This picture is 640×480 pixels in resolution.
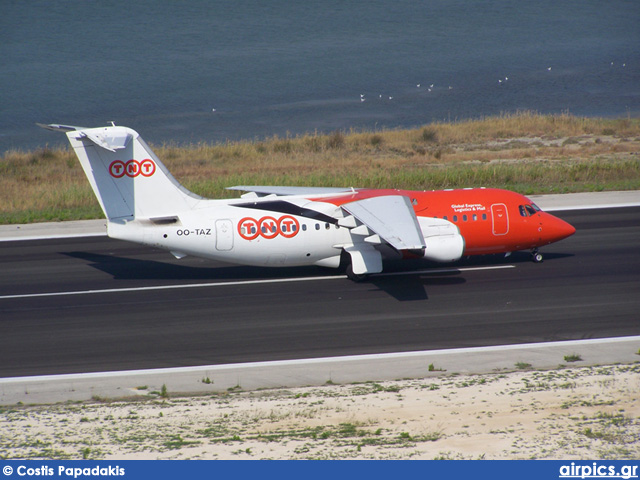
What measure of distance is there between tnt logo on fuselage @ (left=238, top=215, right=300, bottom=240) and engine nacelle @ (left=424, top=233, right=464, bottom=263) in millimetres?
4082

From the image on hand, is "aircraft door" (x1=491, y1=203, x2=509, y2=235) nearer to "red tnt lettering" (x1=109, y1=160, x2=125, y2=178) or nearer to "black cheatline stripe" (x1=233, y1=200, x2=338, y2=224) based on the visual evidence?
"black cheatline stripe" (x1=233, y1=200, x2=338, y2=224)

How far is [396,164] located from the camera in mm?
45031

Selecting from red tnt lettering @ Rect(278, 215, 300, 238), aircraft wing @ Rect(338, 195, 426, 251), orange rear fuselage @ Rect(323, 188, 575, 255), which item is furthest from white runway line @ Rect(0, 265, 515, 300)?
aircraft wing @ Rect(338, 195, 426, 251)

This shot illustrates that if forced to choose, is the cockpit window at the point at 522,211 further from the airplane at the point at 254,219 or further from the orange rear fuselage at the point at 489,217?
the airplane at the point at 254,219

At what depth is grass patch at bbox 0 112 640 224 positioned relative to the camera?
3719cm

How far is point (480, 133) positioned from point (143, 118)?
39.4 m

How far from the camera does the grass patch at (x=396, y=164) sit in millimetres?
37188

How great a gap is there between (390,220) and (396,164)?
23663 mm

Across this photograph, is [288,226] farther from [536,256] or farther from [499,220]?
[536,256]

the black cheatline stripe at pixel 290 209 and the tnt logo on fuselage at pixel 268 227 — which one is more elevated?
the black cheatline stripe at pixel 290 209

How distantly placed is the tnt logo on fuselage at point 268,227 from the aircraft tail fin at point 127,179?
202 centimetres

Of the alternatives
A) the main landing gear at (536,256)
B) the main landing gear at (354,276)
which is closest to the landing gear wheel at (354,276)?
the main landing gear at (354,276)

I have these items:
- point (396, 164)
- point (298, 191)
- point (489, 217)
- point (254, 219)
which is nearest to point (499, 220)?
point (489, 217)

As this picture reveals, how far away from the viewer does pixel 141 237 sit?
2323 centimetres
